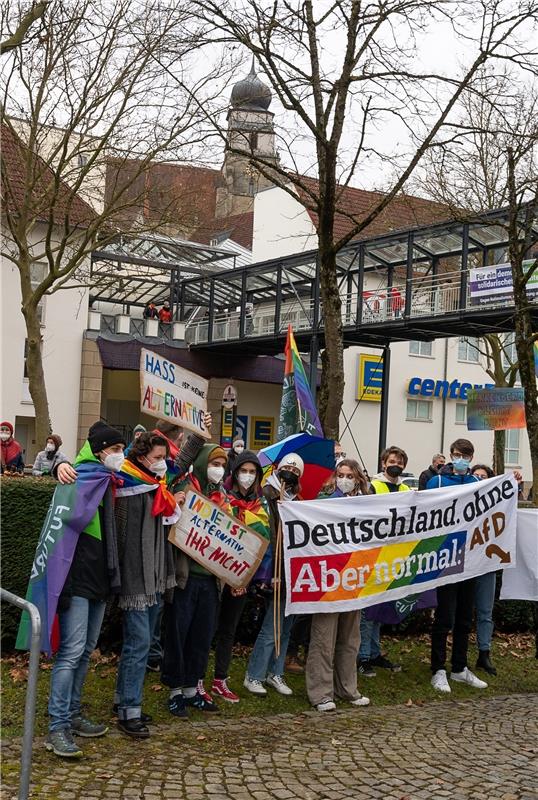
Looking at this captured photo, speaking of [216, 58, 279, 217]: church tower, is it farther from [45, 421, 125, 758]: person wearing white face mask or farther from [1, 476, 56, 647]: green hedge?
[45, 421, 125, 758]: person wearing white face mask

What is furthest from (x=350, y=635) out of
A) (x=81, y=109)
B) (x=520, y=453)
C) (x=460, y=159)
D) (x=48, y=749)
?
(x=520, y=453)

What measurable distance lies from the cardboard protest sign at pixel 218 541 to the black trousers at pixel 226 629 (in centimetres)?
22

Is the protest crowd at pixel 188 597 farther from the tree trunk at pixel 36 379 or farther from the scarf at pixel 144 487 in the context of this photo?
the tree trunk at pixel 36 379

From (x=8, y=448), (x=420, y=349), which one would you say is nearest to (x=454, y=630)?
(x=8, y=448)

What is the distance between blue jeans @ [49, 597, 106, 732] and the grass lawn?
40 cm

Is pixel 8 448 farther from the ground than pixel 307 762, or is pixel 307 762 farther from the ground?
pixel 8 448

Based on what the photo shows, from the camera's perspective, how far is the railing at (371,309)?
30.1 metres

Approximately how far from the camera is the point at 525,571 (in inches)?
395

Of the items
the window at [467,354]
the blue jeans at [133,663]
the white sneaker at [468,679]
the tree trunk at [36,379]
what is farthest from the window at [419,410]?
the blue jeans at [133,663]

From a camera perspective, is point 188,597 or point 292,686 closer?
point 188,597

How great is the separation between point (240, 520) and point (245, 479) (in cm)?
32

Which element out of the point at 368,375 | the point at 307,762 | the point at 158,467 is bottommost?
the point at 307,762

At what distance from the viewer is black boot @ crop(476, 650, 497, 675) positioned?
9383 millimetres

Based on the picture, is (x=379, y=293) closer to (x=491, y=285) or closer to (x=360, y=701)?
(x=491, y=285)
